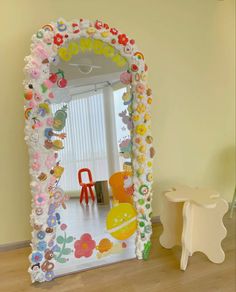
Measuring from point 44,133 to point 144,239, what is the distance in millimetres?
1117

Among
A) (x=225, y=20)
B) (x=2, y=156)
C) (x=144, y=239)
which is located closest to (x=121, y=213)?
(x=144, y=239)

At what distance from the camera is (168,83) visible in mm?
2746

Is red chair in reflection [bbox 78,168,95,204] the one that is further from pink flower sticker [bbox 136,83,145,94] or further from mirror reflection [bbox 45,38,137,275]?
pink flower sticker [bbox 136,83,145,94]

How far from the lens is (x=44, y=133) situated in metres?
1.82

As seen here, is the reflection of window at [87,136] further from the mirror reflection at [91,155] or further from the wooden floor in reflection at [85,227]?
the wooden floor in reflection at [85,227]

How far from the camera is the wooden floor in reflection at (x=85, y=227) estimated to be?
1.96 meters

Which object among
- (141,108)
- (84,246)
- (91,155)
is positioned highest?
(141,108)

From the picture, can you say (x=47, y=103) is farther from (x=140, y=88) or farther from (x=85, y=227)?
(x=85, y=227)

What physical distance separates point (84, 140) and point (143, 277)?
1.03m

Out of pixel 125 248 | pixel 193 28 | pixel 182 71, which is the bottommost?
pixel 125 248

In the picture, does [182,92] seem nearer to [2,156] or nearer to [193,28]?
[193,28]

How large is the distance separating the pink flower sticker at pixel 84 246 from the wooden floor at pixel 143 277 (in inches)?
4.9

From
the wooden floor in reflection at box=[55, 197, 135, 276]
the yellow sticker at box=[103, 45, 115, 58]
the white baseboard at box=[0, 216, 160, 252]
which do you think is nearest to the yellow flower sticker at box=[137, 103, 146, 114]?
the yellow sticker at box=[103, 45, 115, 58]

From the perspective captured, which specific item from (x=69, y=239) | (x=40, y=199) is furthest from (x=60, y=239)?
(x=40, y=199)
